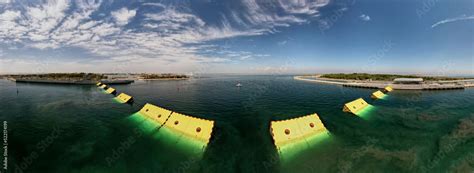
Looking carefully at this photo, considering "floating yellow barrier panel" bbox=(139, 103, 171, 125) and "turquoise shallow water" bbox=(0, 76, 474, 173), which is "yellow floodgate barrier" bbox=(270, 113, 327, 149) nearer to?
"turquoise shallow water" bbox=(0, 76, 474, 173)

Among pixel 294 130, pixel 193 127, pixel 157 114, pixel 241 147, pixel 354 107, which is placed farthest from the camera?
pixel 354 107

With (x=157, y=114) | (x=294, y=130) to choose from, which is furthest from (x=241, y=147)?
(x=157, y=114)

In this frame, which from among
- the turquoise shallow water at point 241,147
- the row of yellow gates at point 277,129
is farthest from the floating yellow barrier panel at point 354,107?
the row of yellow gates at point 277,129

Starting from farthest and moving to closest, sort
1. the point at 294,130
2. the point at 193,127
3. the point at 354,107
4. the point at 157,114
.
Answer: the point at 354,107 < the point at 157,114 < the point at 193,127 < the point at 294,130

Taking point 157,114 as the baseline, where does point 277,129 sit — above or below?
below

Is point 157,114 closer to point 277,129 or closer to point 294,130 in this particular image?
point 277,129

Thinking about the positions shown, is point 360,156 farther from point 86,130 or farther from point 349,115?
point 86,130

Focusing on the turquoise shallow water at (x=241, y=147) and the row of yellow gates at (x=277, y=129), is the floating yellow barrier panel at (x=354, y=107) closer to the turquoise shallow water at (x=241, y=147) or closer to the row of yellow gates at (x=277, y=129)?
the turquoise shallow water at (x=241, y=147)
